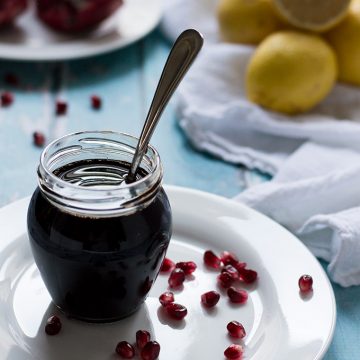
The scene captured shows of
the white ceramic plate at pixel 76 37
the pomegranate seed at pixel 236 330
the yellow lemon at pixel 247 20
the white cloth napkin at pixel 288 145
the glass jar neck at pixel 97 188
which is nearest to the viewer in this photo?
the glass jar neck at pixel 97 188

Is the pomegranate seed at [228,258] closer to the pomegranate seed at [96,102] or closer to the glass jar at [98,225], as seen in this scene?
the glass jar at [98,225]

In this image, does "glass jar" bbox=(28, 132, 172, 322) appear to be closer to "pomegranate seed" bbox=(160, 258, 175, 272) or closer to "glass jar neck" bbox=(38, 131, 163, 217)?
"glass jar neck" bbox=(38, 131, 163, 217)

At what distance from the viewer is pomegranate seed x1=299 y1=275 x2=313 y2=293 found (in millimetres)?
1392

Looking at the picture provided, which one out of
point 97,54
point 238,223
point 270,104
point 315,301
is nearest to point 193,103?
point 270,104

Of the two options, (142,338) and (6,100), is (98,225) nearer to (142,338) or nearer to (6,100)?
(142,338)

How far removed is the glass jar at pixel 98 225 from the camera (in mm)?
1216

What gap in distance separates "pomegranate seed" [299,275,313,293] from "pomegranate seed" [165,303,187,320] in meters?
0.22

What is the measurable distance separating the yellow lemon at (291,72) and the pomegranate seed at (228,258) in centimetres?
67

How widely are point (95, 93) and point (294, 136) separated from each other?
63 cm

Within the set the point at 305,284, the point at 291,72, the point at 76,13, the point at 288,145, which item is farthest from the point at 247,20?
the point at 305,284

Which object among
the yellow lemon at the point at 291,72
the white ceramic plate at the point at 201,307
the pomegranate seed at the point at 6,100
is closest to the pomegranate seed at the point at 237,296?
the white ceramic plate at the point at 201,307

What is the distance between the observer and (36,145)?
2025 mm

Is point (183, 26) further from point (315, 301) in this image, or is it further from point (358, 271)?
point (315, 301)

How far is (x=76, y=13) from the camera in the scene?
96.1 inches
